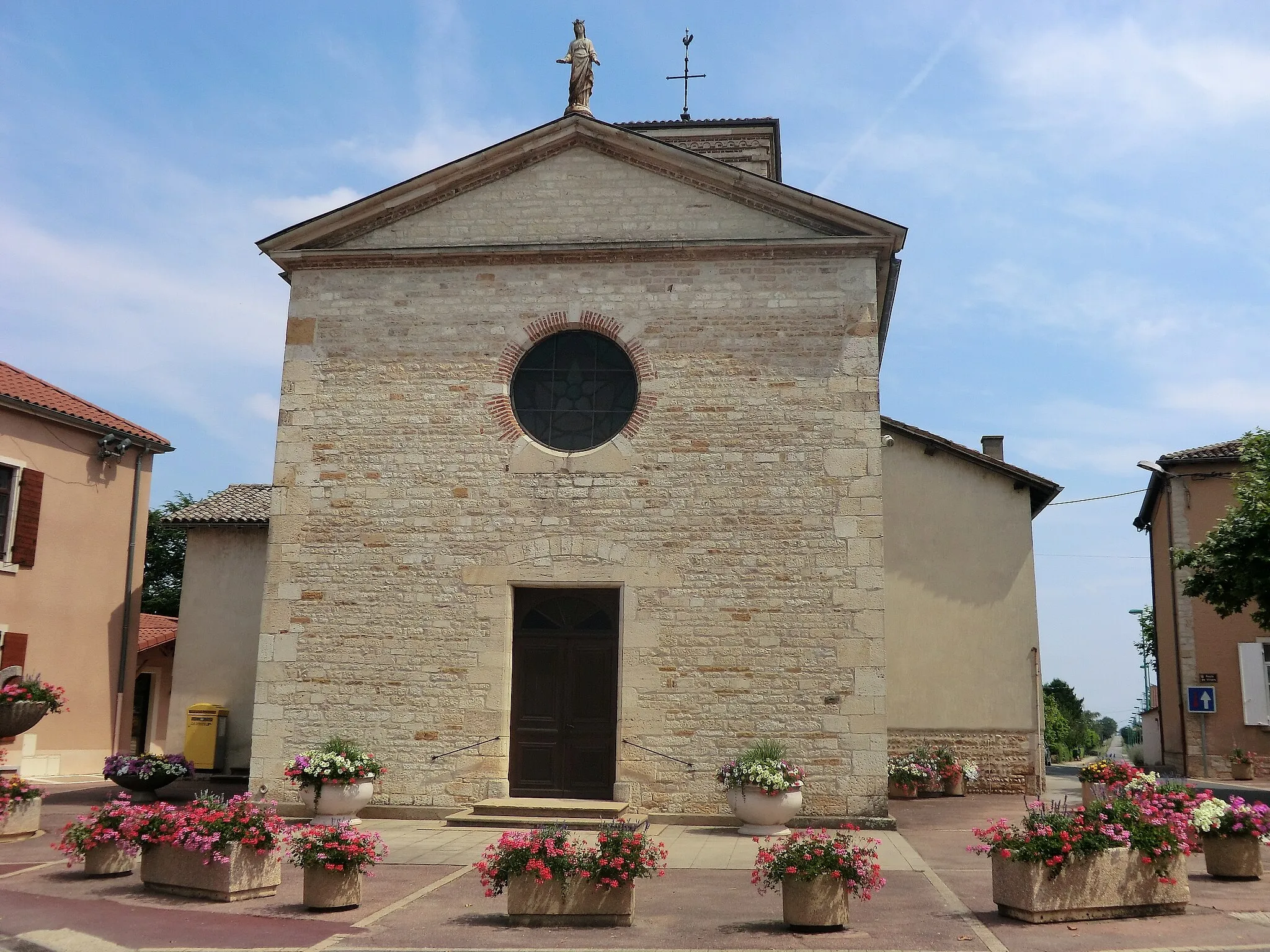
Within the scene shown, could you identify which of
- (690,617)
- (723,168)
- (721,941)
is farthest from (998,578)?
(721,941)

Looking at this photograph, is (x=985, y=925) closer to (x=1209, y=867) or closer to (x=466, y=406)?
(x=1209, y=867)

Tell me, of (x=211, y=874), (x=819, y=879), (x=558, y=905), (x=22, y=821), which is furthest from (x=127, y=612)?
(x=819, y=879)

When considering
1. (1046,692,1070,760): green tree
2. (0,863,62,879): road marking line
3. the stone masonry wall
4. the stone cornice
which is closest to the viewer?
(0,863,62,879): road marking line

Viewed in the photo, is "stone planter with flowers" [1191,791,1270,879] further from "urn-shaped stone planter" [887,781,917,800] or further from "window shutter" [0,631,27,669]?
"window shutter" [0,631,27,669]

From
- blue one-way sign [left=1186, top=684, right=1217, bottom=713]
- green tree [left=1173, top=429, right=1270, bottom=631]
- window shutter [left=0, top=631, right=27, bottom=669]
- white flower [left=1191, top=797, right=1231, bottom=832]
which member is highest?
green tree [left=1173, top=429, right=1270, bottom=631]

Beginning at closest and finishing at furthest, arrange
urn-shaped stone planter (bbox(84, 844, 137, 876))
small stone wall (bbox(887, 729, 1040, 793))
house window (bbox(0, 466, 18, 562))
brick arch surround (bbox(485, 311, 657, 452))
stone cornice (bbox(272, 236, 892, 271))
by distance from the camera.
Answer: urn-shaped stone planter (bbox(84, 844, 137, 876))
brick arch surround (bbox(485, 311, 657, 452))
stone cornice (bbox(272, 236, 892, 271))
small stone wall (bbox(887, 729, 1040, 793))
house window (bbox(0, 466, 18, 562))

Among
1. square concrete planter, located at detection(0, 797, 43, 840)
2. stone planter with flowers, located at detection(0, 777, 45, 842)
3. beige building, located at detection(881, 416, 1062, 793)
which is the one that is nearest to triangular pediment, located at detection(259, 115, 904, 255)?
beige building, located at detection(881, 416, 1062, 793)

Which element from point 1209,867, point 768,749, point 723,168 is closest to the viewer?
point 1209,867

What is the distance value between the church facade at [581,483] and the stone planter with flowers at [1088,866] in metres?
4.77

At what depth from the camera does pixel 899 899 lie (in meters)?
8.28

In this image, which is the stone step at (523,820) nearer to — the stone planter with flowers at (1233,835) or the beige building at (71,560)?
the stone planter with flowers at (1233,835)

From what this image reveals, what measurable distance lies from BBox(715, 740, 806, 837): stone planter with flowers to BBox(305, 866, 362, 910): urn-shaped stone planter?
16.4 ft

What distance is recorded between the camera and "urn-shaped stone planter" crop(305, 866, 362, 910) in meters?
7.71

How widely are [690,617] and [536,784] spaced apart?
106 inches
